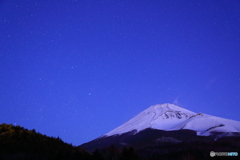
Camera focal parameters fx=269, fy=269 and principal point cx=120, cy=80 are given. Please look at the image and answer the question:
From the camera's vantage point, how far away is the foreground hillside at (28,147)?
18347mm

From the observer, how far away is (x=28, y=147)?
19.7 metres

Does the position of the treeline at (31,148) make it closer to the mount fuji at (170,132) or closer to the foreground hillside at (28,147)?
the foreground hillside at (28,147)

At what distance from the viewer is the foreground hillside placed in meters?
18.3

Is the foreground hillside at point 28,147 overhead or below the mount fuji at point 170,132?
below

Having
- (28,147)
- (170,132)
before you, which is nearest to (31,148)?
(28,147)

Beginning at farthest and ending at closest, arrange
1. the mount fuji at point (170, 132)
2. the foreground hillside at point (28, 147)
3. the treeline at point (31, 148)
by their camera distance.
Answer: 1. the mount fuji at point (170, 132)
2. the treeline at point (31, 148)
3. the foreground hillside at point (28, 147)

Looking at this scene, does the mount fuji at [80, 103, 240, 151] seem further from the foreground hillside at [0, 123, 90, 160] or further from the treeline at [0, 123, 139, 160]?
the foreground hillside at [0, 123, 90, 160]

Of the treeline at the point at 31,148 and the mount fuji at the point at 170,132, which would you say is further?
the mount fuji at the point at 170,132

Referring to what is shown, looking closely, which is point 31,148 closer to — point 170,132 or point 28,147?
point 28,147

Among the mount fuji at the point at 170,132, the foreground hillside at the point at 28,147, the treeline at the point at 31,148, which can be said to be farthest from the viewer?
the mount fuji at the point at 170,132

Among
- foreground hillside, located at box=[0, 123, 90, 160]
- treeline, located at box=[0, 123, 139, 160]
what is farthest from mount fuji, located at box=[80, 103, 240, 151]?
foreground hillside, located at box=[0, 123, 90, 160]

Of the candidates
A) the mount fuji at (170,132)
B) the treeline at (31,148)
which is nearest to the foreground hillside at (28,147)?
the treeline at (31,148)

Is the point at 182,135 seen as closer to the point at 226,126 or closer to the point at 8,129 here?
the point at 226,126

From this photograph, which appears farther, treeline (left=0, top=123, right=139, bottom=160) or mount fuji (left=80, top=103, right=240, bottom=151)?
mount fuji (left=80, top=103, right=240, bottom=151)
